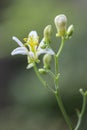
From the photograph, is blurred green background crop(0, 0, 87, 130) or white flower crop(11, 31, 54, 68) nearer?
white flower crop(11, 31, 54, 68)

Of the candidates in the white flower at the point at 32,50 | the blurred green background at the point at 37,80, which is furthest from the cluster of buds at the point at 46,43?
the blurred green background at the point at 37,80

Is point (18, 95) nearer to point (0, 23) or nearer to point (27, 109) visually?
point (27, 109)

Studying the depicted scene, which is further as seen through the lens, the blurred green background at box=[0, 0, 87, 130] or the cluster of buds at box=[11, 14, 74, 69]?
the blurred green background at box=[0, 0, 87, 130]

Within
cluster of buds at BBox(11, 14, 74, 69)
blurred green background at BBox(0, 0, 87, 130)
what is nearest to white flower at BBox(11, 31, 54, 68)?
cluster of buds at BBox(11, 14, 74, 69)

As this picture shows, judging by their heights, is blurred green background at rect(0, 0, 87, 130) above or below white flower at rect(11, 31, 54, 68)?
below

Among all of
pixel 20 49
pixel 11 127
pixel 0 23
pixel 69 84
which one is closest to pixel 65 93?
pixel 69 84

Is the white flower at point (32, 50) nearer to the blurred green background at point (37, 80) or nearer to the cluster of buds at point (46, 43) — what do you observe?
the cluster of buds at point (46, 43)

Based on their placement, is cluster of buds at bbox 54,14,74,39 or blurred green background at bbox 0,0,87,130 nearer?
cluster of buds at bbox 54,14,74,39

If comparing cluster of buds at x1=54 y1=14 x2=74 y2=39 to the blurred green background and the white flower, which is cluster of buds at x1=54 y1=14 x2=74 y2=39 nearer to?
the white flower
